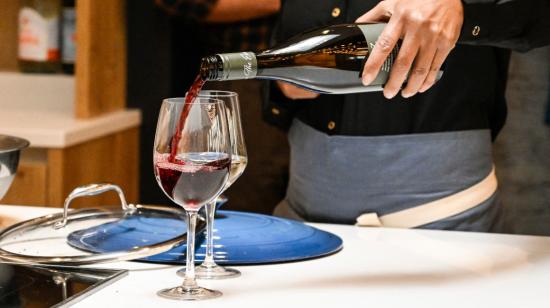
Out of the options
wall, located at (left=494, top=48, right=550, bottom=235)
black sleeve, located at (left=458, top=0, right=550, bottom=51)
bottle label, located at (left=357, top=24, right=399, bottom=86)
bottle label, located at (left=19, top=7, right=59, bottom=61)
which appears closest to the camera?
bottle label, located at (left=357, top=24, right=399, bottom=86)

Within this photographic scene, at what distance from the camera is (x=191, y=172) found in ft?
3.36

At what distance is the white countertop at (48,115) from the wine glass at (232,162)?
125 cm

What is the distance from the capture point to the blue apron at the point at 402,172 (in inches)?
67.4

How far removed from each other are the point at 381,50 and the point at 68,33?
5.68 ft

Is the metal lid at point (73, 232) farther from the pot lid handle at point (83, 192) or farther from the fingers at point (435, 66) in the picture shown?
the fingers at point (435, 66)

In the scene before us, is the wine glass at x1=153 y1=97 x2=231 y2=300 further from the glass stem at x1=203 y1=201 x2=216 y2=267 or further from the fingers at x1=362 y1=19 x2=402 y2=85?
the fingers at x1=362 y1=19 x2=402 y2=85

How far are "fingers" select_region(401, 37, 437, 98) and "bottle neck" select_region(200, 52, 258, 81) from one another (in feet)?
0.82

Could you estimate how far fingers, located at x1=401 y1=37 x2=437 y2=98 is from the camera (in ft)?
4.14

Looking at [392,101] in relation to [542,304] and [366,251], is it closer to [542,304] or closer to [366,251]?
[366,251]

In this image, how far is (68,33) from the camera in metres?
2.77

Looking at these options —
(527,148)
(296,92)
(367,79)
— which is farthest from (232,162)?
(527,148)

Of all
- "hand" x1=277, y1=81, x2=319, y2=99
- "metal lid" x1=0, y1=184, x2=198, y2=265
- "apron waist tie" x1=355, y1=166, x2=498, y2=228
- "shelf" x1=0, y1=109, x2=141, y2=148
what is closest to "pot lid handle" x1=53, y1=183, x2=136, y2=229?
"metal lid" x1=0, y1=184, x2=198, y2=265

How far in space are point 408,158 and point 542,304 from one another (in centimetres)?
65

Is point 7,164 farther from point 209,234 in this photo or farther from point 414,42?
point 414,42
